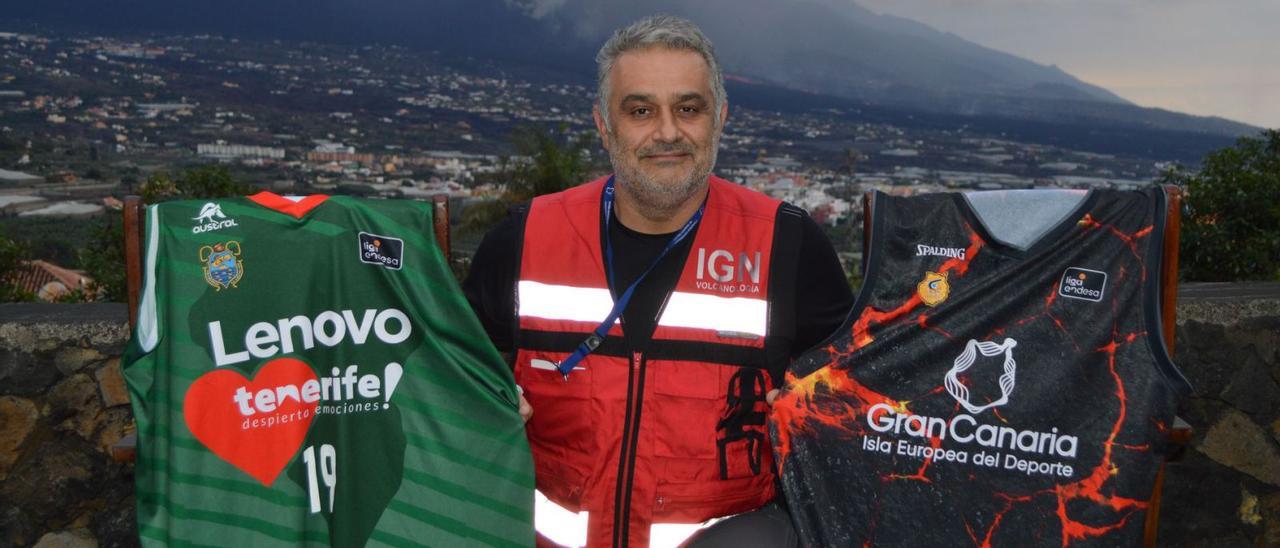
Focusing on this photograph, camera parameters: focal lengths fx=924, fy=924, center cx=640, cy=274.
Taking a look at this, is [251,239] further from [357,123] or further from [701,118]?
[357,123]

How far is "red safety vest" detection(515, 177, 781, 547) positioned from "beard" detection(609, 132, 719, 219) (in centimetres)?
12

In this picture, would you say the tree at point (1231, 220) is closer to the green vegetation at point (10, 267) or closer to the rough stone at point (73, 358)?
the rough stone at point (73, 358)

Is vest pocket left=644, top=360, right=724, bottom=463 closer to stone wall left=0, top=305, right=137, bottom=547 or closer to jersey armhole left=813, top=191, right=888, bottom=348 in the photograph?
jersey armhole left=813, top=191, right=888, bottom=348

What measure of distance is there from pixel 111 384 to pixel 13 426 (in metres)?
0.36

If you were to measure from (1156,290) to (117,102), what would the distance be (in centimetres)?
5409

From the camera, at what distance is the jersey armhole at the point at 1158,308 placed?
8.02 feet

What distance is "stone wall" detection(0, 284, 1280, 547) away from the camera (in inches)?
133

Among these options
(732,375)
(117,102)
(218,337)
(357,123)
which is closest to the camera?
(218,337)

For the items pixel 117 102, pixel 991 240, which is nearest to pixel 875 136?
pixel 117 102

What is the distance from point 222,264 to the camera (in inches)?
94.5

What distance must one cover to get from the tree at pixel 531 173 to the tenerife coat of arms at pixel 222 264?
69.6ft

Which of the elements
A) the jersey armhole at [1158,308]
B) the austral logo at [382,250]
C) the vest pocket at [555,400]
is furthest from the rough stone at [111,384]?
the jersey armhole at [1158,308]

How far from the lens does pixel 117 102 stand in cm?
4769

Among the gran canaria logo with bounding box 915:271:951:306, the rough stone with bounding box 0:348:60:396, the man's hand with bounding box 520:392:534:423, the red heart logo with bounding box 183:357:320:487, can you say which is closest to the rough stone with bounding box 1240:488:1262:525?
the gran canaria logo with bounding box 915:271:951:306
